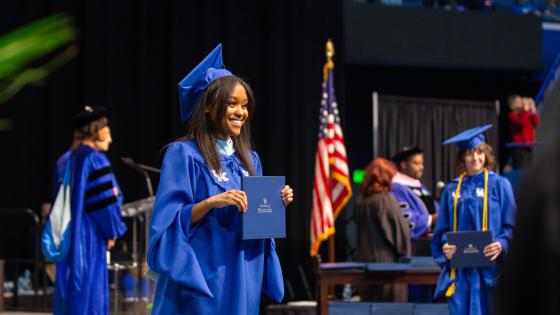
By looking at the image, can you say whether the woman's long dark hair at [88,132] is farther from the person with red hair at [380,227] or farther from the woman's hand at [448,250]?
the person with red hair at [380,227]

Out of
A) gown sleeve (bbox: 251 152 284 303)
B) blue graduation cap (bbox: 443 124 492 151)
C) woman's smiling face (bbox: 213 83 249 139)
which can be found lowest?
gown sleeve (bbox: 251 152 284 303)

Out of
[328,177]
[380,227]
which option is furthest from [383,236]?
[328,177]

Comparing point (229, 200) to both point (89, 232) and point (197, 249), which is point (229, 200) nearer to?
point (197, 249)

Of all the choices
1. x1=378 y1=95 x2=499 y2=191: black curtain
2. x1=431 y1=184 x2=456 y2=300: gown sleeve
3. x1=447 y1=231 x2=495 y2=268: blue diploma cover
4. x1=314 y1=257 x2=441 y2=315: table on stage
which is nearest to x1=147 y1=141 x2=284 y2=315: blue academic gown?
x1=447 y1=231 x2=495 y2=268: blue diploma cover

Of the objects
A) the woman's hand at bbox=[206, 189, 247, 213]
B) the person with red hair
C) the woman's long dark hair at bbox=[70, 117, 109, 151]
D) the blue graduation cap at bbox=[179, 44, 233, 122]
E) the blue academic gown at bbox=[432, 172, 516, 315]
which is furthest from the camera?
the person with red hair

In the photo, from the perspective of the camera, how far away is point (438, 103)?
1473 cm

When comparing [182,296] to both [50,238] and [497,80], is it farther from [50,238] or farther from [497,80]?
[497,80]

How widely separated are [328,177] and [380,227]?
2.17 metres

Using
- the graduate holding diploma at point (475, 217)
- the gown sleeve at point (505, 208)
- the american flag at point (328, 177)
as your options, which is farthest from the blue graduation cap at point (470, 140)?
the american flag at point (328, 177)

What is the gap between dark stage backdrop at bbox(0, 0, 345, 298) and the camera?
11680mm

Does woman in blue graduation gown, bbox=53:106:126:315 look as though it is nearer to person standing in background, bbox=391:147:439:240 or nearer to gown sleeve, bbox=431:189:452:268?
gown sleeve, bbox=431:189:452:268

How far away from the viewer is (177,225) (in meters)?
3.24

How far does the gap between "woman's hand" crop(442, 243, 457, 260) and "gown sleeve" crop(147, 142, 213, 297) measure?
2.68 m

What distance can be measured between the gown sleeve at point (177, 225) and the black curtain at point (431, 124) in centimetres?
1098
